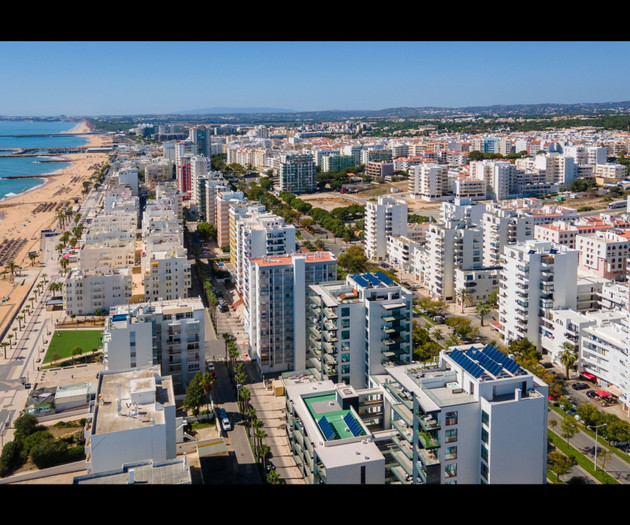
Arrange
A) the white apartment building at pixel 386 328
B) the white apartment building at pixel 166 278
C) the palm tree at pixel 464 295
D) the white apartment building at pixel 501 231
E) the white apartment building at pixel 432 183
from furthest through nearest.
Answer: the white apartment building at pixel 432 183
the white apartment building at pixel 501 231
the palm tree at pixel 464 295
the white apartment building at pixel 166 278
the white apartment building at pixel 386 328

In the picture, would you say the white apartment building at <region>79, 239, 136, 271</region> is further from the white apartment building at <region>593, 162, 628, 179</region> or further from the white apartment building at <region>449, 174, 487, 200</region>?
the white apartment building at <region>593, 162, 628, 179</region>

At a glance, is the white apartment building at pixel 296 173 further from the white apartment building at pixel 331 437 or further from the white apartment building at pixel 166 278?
the white apartment building at pixel 331 437

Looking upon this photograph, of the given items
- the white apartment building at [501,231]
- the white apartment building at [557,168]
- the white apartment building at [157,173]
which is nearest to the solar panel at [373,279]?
the white apartment building at [501,231]

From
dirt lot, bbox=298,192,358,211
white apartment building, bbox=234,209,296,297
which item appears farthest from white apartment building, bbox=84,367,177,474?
dirt lot, bbox=298,192,358,211

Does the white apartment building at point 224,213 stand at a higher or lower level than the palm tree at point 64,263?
higher

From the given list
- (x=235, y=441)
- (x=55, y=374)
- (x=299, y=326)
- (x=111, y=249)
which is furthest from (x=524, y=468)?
(x=111, y=249)
